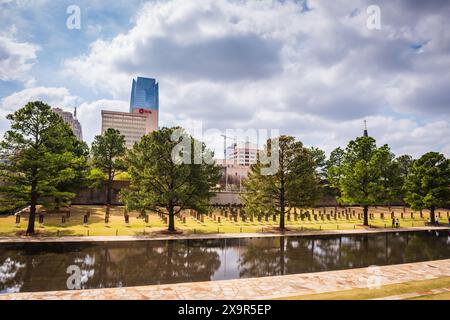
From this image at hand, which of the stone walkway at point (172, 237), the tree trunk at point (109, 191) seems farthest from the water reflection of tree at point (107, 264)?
the tree trunk at point (109, 191)

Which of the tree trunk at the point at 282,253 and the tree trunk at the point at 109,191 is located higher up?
the tree trunk at the point at 109,191

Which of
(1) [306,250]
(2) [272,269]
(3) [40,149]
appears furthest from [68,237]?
(1) [306,250]

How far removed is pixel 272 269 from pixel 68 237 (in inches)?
729

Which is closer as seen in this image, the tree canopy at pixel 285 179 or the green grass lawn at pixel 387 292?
the green grass lawn at pixel 387 292

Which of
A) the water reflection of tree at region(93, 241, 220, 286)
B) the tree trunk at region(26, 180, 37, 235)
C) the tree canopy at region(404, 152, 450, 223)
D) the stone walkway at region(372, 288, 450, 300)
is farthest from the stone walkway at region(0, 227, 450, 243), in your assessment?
the stone walkway at region(372, 288, 450, 300)

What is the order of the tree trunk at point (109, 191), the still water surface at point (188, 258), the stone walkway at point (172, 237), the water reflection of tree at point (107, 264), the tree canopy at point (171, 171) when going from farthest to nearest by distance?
the tree trunk at point (109, 191) < the tree canopy at point (171, 171) < the stone walkway at point (172, 237) < the still water surface at point (188, 258) < the water reflection of tree at point (107, 264)

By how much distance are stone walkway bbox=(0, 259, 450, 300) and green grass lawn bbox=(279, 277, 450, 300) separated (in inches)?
19.7

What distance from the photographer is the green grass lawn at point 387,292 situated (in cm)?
1230

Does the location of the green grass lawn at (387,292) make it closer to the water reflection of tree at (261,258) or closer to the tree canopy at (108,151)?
the water reflection of tree at (261,258)

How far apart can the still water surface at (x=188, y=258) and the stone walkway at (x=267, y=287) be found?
94cm

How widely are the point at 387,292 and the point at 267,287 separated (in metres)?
5.65

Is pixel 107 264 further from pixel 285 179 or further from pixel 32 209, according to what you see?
pixel 285 179
